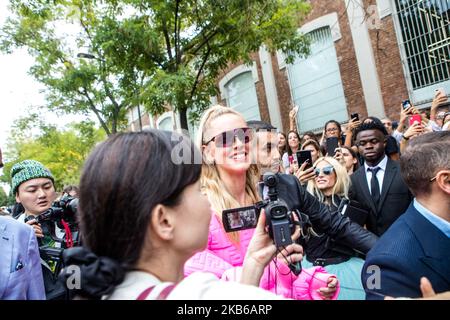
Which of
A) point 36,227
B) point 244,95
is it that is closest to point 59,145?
point 244,95

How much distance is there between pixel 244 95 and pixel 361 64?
A: 17.9ft

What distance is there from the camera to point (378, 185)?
12.5 feet

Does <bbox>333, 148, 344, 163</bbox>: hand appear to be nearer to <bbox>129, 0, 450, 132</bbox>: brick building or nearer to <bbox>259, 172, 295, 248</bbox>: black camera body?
<bbox>259, 172, 295, 248</bbox>: black camera body

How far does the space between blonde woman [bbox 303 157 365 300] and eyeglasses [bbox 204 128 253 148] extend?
744 millimetres

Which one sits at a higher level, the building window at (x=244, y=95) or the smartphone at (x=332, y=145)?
the building window at (x=244, y=95)

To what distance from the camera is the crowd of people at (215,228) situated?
3.43 ft

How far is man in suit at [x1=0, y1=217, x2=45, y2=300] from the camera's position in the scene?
1.90 meters

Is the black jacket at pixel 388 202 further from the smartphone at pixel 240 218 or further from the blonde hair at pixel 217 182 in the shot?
the smartphone at pixel 240 218

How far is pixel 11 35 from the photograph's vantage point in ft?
38.7

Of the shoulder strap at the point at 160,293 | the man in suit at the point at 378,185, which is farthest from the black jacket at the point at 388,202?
the shoulder strap at the point at 160,293

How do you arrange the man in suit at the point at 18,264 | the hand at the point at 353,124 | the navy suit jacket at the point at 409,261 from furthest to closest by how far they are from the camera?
the hand at the point at 353,124, the man in suit at the point at 18,264, the navy suit jacket at the point at 409,261

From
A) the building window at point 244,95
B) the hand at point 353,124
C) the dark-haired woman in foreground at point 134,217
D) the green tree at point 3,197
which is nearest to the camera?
the dark-haired woman in foreground at point 134,217

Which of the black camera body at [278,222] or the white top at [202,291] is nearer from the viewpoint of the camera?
the white top at [202,291]
